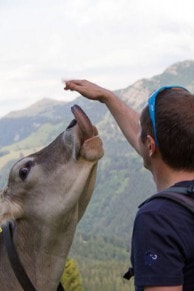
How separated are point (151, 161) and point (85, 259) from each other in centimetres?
17177

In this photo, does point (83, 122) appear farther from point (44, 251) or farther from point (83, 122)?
point (44, 251)

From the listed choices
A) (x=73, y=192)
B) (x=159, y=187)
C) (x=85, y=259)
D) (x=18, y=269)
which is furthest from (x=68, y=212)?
(x=85, y=259)

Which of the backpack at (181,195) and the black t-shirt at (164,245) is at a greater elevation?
the backpack at (181,195)

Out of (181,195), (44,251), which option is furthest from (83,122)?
(181,195)

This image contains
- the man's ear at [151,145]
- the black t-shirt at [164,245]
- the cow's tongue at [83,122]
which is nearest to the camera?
the black t-shirt at [164,245]

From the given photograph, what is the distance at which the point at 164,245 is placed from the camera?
3299 mm

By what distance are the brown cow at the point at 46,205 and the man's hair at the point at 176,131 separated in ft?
6.50

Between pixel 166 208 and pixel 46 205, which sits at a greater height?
pixel 166 208

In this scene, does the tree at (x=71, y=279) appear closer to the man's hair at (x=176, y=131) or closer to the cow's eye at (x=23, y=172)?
the cow's eye at (x=23, y=172)

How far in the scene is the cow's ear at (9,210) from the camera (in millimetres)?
5731

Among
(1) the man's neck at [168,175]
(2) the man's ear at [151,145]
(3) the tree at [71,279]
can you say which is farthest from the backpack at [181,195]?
(3) the tree at [71,279]

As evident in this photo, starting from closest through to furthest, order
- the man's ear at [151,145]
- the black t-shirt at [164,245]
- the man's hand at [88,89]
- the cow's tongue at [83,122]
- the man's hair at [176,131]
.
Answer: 1. the black t-shirt at [164,245]
2. the man's hair at [176,131]
3. the man's ear at [151,145]
4. the cow's tongue at [83,122]
5. the man's hand at [88,89]

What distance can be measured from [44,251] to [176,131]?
8.65 ft

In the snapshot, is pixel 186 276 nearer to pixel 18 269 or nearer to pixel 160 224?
pixel 160 224
